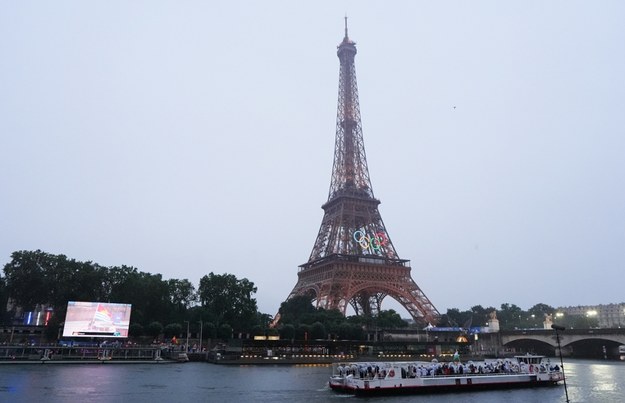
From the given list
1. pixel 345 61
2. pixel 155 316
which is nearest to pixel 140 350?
pixel 155 316

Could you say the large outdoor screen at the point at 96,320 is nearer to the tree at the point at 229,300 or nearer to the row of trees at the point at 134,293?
the row of trees at the point at 134,293

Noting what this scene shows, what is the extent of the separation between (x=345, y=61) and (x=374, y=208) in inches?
1544

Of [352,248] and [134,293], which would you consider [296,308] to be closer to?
[352,248]

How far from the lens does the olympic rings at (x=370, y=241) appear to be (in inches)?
4058

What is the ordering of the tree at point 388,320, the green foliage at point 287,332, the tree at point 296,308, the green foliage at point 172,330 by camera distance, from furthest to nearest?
1. the tree at point 388,320
2. the tree at point 296,308
3. the green foliage at point 287,332
4. the green foliage at point 172,330

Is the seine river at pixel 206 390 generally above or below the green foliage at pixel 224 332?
below

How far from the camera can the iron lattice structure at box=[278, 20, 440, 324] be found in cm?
9406

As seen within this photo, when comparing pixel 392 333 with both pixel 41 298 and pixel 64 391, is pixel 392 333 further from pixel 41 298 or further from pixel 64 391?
pixel 64 391

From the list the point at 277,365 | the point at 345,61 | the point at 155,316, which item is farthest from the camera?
the point at 345,61

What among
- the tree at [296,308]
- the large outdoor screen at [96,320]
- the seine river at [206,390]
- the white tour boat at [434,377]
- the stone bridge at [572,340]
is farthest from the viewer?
the tree at [296,308]

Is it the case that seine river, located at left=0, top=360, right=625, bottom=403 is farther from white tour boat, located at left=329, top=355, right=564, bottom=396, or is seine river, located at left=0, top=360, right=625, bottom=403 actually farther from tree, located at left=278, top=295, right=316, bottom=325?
tree, located at left=278, top=295, right=316, bottom=325

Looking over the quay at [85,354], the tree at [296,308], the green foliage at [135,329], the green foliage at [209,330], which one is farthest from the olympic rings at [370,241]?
the green foliage at [135,329]

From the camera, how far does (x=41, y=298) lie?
269 ft

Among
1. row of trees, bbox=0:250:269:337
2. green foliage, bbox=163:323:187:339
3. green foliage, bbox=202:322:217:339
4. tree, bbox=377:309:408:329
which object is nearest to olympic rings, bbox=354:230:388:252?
tree, bbox=377:309:408:329
